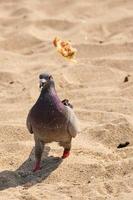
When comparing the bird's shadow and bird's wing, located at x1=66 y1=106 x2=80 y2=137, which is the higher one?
bird's wing, located at x1=66 y1=106 x2=80 y2=137

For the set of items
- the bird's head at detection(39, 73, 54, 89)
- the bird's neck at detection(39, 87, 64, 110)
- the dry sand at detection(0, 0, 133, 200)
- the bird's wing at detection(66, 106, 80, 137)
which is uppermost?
the bird's head at detection(39, 73, 54, 89)

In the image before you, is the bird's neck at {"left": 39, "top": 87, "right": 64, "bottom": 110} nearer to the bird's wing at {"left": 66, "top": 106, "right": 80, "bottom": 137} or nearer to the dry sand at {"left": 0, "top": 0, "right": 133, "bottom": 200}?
the bird's wing at {"left": 66, "top": 106, "right": 80, "bottom": 137}

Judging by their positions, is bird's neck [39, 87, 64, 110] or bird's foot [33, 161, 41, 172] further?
bird's foot [33, 161, 41, 172]

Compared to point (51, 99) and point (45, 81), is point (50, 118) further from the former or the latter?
point (45, 81)

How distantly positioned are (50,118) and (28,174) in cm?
39

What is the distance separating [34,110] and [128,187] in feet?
2.32

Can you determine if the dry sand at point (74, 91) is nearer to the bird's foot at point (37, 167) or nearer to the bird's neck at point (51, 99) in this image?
the bird's foot at point (37, 167)

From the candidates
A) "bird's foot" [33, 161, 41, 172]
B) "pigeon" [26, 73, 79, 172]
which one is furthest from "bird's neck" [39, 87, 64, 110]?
"bird's foot" [33, 161, 41, 172]

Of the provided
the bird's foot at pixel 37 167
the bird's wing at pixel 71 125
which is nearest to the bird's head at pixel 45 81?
the bird's wing at pixel 71 125

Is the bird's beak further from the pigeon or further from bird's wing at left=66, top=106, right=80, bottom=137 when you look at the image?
bird's wing at left=66, top=106, right=80, bottom=137

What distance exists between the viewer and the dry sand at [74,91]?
3227 mm

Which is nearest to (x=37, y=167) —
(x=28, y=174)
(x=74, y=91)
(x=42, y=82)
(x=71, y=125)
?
(x=28, y=174)

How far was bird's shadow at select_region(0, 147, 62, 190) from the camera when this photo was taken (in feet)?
10.6

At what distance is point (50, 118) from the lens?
3.24 metres
